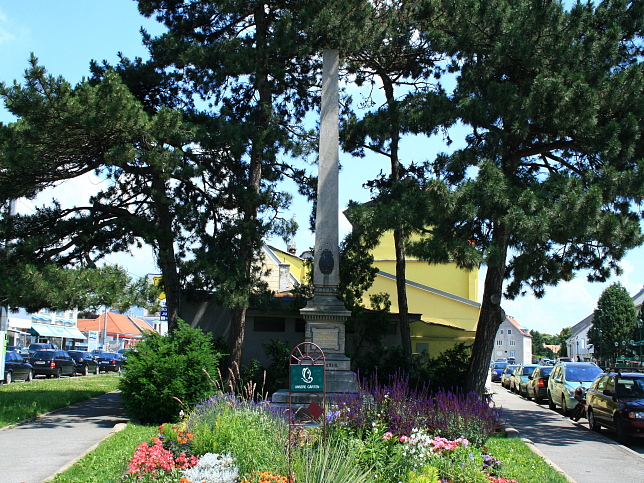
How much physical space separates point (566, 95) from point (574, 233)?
3160mm

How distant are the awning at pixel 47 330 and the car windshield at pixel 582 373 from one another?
46647mm

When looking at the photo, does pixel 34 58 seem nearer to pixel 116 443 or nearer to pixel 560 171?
pixel 116 443

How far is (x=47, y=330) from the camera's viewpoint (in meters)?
56.9

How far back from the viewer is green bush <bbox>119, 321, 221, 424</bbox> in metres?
14.6

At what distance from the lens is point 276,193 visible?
18734 mm

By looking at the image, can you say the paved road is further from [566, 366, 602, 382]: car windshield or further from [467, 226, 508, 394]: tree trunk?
A: [566, 366, 602, 382]: car windshield

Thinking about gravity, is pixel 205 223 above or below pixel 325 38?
below

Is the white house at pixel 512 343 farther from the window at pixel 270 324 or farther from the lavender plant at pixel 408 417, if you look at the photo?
the lavender plant at pixel 408 417

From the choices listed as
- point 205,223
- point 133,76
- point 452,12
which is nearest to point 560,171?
point 452,12

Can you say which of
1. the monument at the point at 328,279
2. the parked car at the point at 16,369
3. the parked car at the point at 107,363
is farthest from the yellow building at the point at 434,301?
the parked car at the point at 107,363

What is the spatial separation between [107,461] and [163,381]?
5.06 meters

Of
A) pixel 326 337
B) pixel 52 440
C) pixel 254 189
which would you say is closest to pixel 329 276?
pixel 326 337

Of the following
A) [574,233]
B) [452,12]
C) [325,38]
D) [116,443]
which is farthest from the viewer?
[325,38]

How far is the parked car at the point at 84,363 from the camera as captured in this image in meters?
39.7
